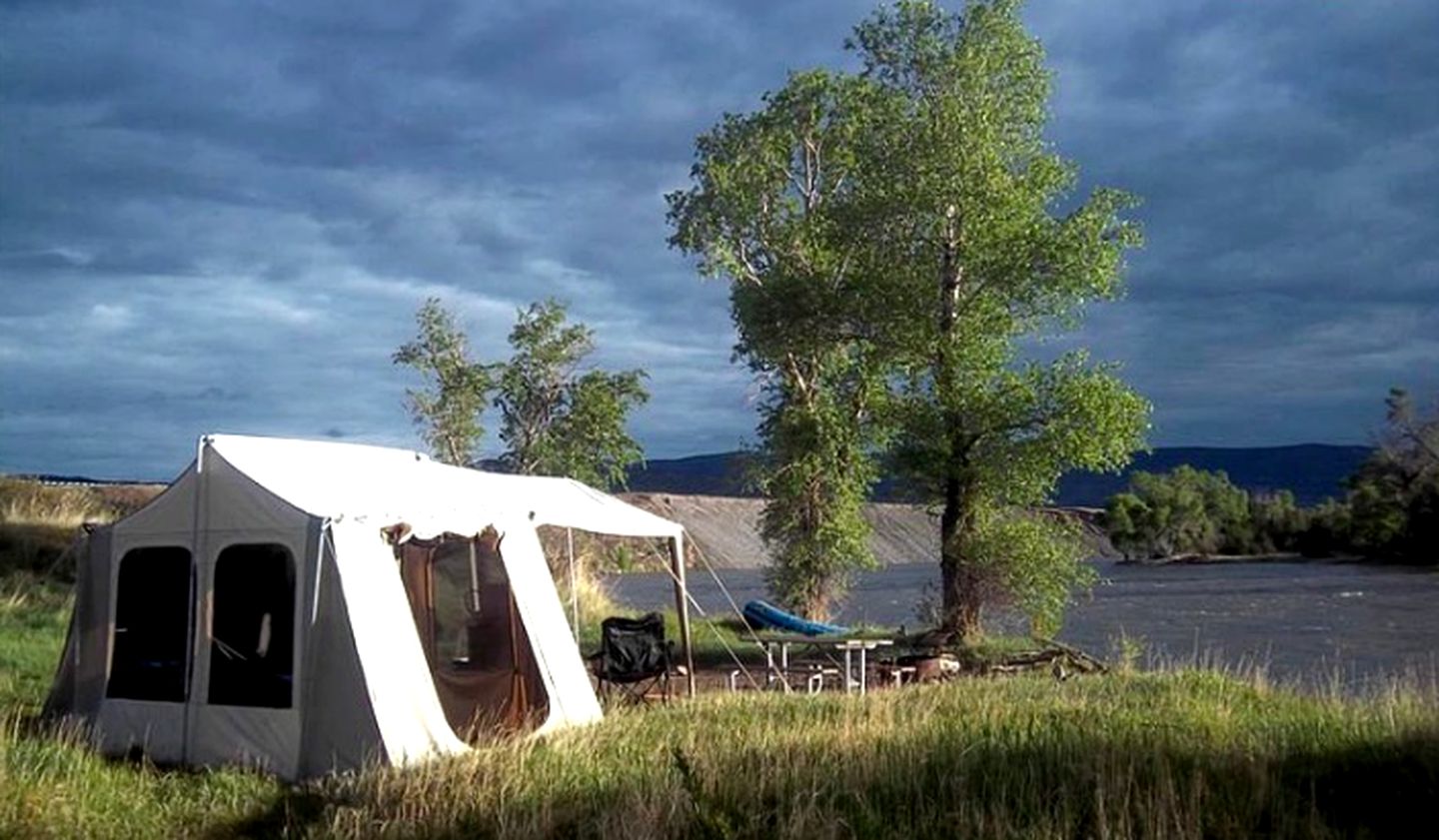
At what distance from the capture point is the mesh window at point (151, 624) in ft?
37.4

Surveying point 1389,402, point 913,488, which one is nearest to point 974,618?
point 913,488

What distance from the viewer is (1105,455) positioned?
20547mm

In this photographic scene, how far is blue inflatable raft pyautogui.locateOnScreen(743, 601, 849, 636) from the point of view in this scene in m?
24.9

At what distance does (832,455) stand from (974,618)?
14.8 ft

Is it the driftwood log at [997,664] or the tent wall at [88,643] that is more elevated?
the tent wall at [88,643]

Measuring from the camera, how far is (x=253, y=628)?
11000 mm

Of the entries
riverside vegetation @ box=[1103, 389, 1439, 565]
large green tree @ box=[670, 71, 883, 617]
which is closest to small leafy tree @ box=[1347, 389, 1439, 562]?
riverside vegetation @ box=[1103, 389, 1439, 565]

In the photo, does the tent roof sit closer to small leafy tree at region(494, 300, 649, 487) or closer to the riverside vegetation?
small leafy tree at region(494, 300, 649, 487)

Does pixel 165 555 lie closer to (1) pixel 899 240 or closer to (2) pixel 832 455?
(1) pixel 899 240

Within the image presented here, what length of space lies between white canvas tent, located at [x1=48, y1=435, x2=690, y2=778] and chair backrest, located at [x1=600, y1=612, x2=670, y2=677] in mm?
2171

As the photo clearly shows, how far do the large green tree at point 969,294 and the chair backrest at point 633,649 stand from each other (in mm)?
7587

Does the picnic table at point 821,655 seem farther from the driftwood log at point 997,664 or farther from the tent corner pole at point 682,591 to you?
the tent corner pole at point 682,591

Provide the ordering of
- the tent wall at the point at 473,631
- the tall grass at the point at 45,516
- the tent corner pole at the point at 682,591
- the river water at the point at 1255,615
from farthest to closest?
the river water at the point at 1255,615, the tall grass at the point at 45,516, the tent corner pole at the point at 682,591, the tent wall at the point at 473,631

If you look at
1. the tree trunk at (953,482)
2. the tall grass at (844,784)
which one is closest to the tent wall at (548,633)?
the tall grass at (844,784)
